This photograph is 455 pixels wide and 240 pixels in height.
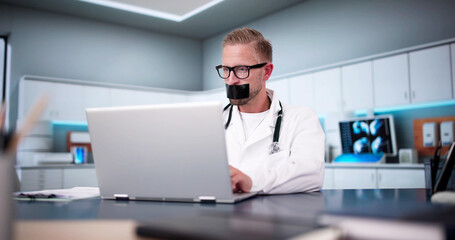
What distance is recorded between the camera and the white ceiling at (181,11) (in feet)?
18.7

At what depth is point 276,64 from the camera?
250 inches

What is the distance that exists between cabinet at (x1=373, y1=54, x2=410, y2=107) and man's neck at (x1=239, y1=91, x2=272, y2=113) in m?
2.62

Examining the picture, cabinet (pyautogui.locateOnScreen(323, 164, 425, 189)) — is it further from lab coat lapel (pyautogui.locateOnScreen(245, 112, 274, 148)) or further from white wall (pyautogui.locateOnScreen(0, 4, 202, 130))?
white wall (pyautogui.locateOnScreen(0, 4, 202, 130))

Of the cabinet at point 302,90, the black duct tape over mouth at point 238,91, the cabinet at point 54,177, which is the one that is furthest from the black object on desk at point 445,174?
the cabinet at point 54,177

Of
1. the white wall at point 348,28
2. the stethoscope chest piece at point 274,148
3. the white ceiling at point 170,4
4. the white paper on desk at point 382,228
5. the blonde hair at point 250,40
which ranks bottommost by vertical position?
the white paper on desk at point 382,228

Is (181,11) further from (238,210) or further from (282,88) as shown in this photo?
(238,210)

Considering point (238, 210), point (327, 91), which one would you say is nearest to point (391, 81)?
point (327, 91)

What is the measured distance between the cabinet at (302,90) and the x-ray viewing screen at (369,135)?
0.56 metres

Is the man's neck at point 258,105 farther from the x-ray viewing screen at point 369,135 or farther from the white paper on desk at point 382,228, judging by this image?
the x-ray viewing screen at point 369,135

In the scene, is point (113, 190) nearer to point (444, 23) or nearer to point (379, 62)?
point (379, 62)

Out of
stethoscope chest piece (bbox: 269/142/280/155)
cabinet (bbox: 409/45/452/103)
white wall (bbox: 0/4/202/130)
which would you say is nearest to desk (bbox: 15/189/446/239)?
stethoscope chest piece (bbox: 269/142/280/155)

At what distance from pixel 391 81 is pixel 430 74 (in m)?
0.41

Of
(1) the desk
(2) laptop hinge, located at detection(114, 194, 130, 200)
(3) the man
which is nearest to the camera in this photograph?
(1) the desk

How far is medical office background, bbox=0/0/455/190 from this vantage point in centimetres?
440
